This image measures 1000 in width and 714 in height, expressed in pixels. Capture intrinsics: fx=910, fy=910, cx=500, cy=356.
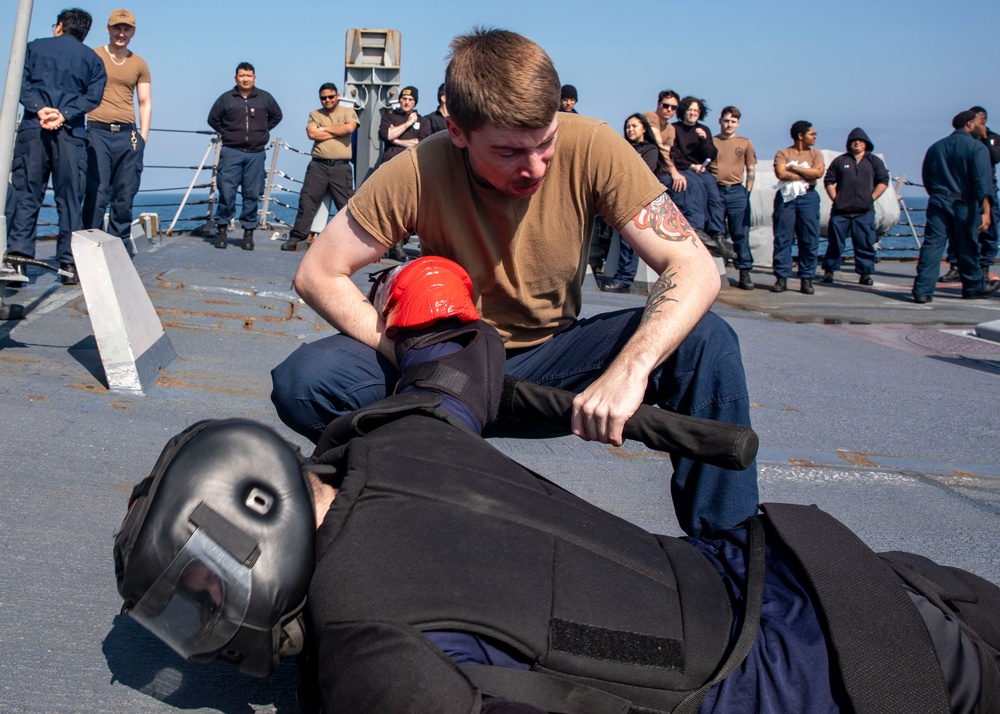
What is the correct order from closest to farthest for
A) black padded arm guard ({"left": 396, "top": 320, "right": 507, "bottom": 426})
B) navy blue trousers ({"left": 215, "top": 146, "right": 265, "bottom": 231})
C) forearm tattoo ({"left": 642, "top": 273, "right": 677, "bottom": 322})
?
1. black padded arm guard ({"left": 396, "top": 320, "right": 507, "bottom": 426})
2. forearm tattoo ({"left": 642, "top": 273, "right": 677, "bottom": 322})
3. navy blue trousers ({"left": 215, "top": 146, "right": 265, "bottom": 231})

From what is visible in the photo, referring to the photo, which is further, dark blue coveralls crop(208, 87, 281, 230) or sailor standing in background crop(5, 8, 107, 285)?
dark blue coveralls crop(208, 87, 281, 230)

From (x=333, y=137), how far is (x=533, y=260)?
7.86m

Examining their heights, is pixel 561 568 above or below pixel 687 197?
below

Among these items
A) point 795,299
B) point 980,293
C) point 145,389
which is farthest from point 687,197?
point 145,389

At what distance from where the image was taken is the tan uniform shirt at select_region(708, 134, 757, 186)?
9.68 m

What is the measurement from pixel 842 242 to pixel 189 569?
407 inches

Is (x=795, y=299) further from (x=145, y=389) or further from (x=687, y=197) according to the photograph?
(x=145, y=389)

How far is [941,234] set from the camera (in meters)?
9.30

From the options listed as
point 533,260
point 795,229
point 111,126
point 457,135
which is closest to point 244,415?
point 533,260

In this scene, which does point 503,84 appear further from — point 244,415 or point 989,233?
point 989,233

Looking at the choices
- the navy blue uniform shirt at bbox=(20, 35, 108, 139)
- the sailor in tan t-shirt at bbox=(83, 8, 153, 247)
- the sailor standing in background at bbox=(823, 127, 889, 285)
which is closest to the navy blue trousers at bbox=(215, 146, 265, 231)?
the sailor in tan t-shirt at bbox=(83, 8, 153, 247)

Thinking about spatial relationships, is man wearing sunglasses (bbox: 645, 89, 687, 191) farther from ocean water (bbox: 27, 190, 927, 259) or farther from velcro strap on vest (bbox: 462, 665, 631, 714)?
velcro strap on vest (bbox: 462, 665, 631, 714)

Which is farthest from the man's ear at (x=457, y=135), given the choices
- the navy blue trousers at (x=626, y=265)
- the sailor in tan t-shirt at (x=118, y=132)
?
the navy blue trousers at (x=626, y=265)

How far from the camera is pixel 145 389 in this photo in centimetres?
405
